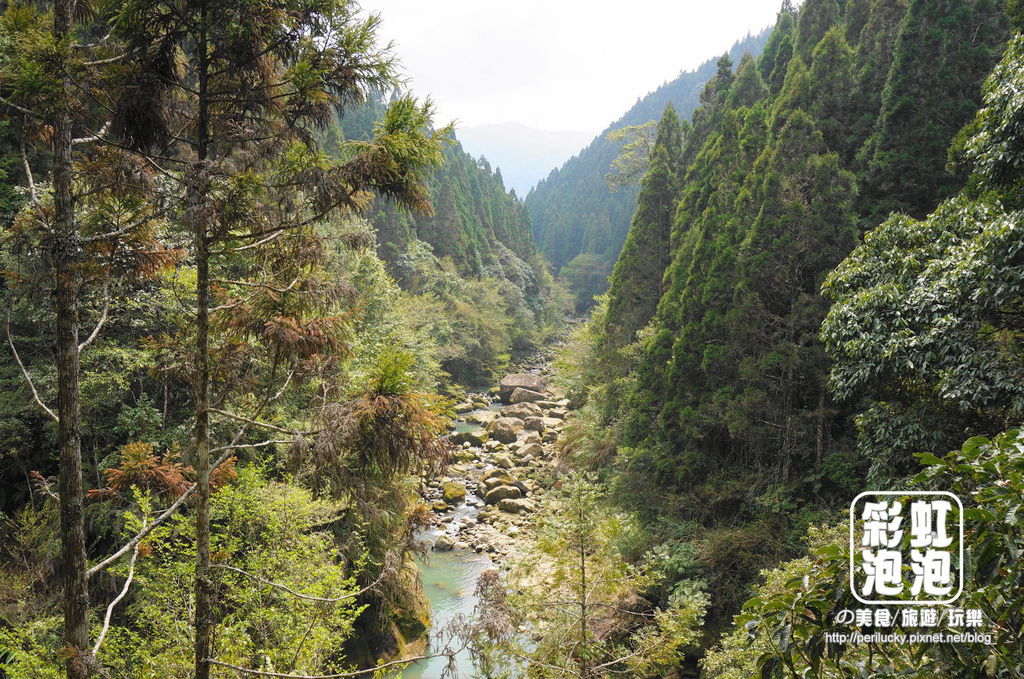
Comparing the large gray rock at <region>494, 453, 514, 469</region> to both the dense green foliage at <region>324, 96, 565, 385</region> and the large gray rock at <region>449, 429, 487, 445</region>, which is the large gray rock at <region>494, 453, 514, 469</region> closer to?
the large gray rock at <region>449, 429, 487, 445</region>

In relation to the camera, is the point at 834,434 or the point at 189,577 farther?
the point at 834,434

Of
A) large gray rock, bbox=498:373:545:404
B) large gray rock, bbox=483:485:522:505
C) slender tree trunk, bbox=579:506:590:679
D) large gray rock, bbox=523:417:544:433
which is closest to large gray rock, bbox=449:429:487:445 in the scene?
large gray rock, bbox=523:417:544:433

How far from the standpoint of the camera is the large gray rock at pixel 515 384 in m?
30.7

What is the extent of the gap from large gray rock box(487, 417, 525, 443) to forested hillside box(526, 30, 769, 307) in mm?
25758

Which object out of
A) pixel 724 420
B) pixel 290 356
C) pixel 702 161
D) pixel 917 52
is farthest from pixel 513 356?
pixel 290 356

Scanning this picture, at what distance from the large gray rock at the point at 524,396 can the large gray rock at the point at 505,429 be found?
465 cm

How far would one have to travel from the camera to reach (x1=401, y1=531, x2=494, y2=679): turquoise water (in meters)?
10.7

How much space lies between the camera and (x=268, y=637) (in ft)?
22.5

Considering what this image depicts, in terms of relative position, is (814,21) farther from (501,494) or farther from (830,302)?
(501,494)

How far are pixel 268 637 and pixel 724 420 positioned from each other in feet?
30.7

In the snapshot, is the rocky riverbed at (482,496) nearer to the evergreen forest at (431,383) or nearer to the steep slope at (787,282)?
the evergreen forest at (431,383)

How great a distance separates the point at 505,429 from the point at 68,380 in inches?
798

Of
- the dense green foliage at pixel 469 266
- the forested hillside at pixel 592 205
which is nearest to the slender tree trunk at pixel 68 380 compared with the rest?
the dense green foliage at pixel 469 266

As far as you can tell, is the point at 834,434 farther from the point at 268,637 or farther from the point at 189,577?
the point at 189,577
